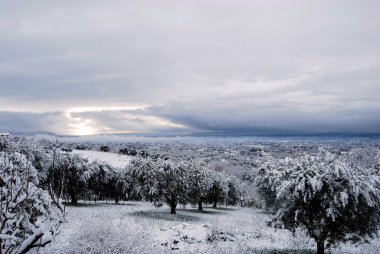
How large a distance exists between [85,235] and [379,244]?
20507 mm

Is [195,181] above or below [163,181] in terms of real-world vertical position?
below

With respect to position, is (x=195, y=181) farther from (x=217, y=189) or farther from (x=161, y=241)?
(x=161, y=241)

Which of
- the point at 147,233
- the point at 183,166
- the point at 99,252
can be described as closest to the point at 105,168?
the point at 183,166

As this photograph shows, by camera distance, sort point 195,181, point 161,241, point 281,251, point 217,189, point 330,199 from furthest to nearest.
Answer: point 217,189 < point 195,181 < point 281,251 < point 161,241 < point 330,199

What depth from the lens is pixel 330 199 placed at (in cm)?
1714

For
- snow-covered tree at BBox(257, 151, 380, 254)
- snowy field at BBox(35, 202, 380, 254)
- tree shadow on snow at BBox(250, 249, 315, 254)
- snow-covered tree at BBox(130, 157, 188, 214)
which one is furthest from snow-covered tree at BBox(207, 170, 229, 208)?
snow-covered tree at BBox(257, 151, 380, 254)

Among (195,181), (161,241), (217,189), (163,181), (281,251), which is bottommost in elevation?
(217,189)

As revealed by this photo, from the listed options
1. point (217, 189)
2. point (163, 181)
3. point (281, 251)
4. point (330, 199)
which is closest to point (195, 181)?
point (163, 181)

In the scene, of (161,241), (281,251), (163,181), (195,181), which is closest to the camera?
(161,241)

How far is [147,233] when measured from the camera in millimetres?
21219

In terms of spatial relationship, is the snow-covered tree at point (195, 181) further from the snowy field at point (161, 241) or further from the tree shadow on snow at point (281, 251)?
the tree shadow on snow at point (281, 251)

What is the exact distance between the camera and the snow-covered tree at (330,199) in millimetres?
16906

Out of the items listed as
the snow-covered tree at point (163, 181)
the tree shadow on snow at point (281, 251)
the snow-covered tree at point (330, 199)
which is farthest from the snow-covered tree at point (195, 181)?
the snow-covered tree at point (330, 199)

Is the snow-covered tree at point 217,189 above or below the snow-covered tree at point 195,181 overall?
below
